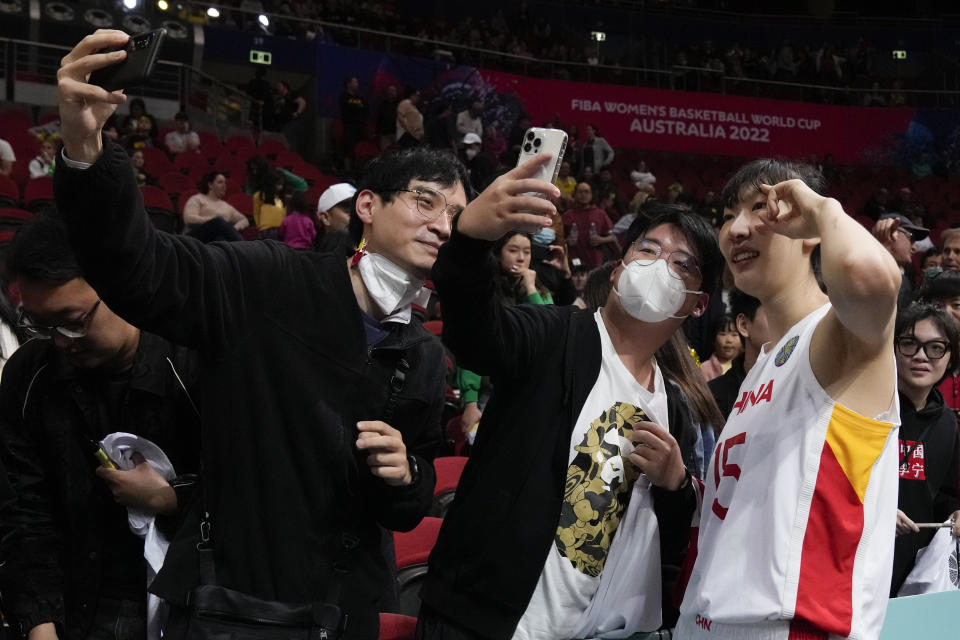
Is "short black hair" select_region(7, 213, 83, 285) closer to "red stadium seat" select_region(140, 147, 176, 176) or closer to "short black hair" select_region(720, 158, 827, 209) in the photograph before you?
"short black hair" select_region(720, 158, 827, 209)

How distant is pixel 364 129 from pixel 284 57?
2041 millimetres

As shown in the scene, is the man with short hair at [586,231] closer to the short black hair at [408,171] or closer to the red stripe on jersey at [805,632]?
the short black hair at [408,171]

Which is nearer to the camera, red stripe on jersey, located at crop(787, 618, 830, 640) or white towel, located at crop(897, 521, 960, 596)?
red stripe on jersey, located at crop(787, 618, 830, 640)

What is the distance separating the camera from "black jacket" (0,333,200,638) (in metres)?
1.92

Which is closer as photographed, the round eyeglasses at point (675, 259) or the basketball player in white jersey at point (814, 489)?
the basketball player in white jersey at point (814, 489)

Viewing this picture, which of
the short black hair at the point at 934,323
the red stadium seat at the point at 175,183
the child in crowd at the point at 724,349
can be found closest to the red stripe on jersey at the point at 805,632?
the short black hair at the point at 934,323

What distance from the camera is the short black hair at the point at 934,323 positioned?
3.15m

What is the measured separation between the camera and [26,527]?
1.94 meters

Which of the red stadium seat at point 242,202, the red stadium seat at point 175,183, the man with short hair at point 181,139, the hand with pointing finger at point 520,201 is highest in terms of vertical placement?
the hand with pointing finger at point 520,201

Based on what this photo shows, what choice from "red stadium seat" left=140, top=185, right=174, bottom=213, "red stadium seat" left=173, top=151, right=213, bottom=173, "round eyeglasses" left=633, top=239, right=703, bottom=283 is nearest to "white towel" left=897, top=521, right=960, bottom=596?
"round eyeglasses" left=633, top=239, right=703, bottom=283

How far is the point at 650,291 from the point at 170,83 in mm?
12570

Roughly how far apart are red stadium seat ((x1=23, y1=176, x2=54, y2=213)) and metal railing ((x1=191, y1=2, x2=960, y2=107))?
634 cm

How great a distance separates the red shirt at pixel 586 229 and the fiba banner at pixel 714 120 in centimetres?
547

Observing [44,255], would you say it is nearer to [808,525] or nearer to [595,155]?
[808,525]
